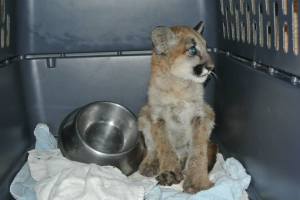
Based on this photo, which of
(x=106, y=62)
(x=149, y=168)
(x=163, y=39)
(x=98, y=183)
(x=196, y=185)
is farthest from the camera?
(x=106, y=62)

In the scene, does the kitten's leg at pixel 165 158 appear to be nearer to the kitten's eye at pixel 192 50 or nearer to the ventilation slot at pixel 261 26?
the kitten's eye at pixel 192 50

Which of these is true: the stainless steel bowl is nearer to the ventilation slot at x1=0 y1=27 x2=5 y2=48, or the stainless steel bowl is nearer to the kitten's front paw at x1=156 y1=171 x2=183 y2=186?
the kitten's front paw at x1=156 y1=171 x2=183 y2=186

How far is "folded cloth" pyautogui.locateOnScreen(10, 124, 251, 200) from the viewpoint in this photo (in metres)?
1.67

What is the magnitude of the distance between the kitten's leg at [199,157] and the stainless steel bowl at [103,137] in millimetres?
321

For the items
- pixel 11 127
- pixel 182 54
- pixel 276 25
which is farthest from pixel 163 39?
pixel 11 127

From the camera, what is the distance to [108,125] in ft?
7.63

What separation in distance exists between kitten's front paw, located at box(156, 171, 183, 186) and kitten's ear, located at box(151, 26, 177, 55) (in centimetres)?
60

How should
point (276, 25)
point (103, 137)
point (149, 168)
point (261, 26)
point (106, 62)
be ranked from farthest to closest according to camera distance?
point (106, 62)
point (103, 137)
point (149, 168)
point (261, 26)
point (276, 25)

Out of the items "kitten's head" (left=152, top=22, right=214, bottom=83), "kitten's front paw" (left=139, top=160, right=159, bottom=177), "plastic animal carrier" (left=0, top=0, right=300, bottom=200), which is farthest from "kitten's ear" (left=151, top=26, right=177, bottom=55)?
"kitten's front paw" (left=139, top=160, right=159, bottom=177)

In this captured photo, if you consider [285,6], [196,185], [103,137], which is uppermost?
[285,6]

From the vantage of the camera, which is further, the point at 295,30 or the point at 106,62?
the point at 106,62

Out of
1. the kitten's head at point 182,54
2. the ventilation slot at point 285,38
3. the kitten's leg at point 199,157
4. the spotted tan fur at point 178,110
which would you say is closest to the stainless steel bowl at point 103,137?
the spotted tan fur at point 178,110

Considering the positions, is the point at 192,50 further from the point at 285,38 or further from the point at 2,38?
the point at 2,38

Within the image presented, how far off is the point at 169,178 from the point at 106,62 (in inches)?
33.6
